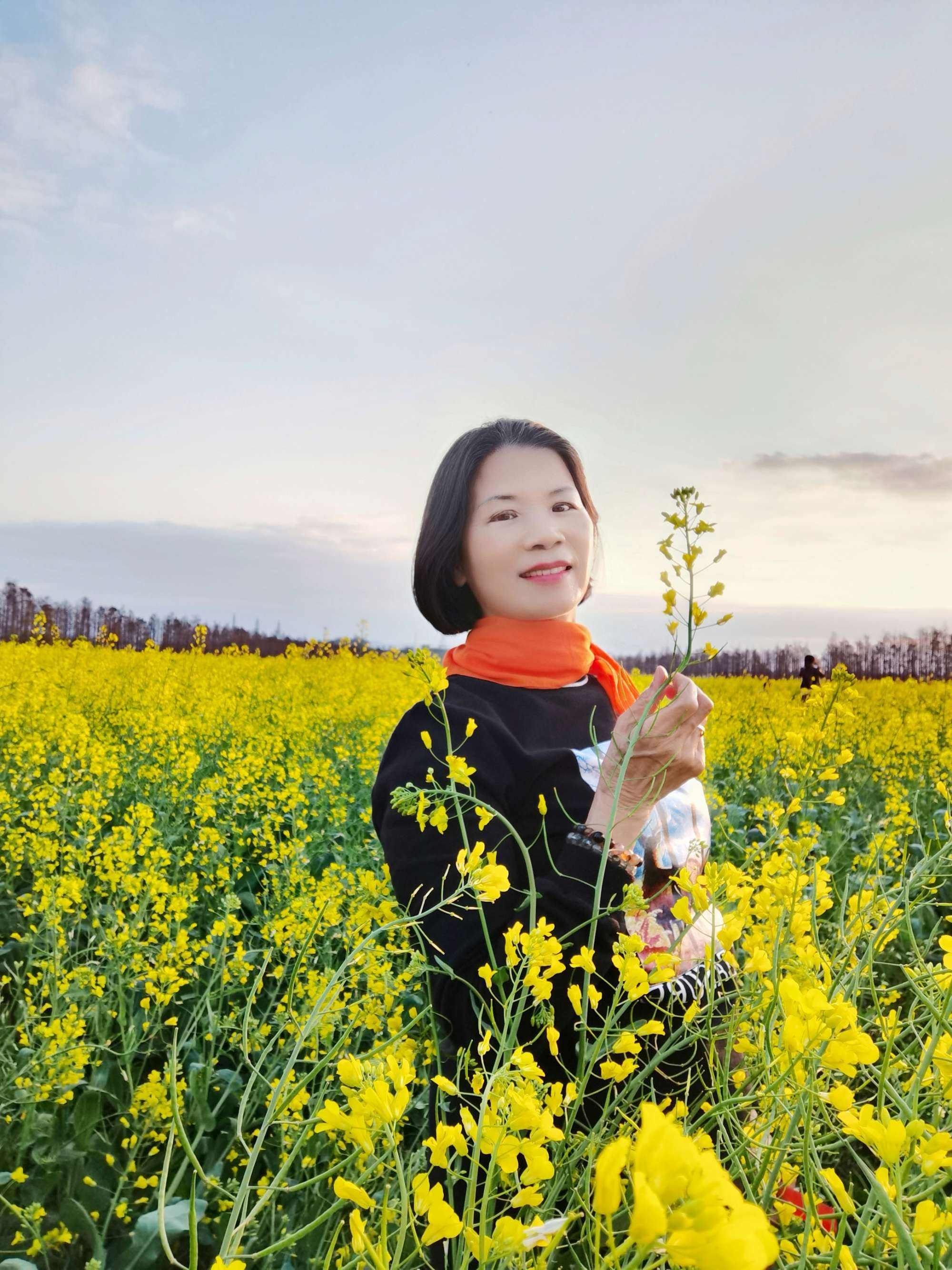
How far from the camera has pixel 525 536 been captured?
5.56ft

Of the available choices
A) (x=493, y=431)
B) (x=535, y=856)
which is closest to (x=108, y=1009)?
(x=535, y=856)

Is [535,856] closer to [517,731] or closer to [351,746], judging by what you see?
[517,731]

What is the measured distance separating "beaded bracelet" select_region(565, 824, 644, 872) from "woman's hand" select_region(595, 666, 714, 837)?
0.11 feet

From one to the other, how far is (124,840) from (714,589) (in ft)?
6.99

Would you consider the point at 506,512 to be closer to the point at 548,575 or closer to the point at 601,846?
the point at 548,575

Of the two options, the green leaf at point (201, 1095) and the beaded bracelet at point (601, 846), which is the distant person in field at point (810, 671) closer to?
the green leaf at point (201, 1095)

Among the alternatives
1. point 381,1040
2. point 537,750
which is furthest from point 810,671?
point 537,750

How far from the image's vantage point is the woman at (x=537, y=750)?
1.28 m

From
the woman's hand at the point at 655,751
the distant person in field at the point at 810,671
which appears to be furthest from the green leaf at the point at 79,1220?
the distant person in field at the point at 810,671

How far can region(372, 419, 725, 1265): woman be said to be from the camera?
4.18 feet

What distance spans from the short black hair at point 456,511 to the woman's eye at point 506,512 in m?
0.06

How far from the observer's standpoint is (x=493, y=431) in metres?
1.88

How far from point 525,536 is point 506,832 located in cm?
56

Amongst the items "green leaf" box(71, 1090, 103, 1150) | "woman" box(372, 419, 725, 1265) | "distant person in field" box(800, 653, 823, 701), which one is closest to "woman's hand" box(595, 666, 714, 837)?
"woman" box(372, 419, 725, 1265)
